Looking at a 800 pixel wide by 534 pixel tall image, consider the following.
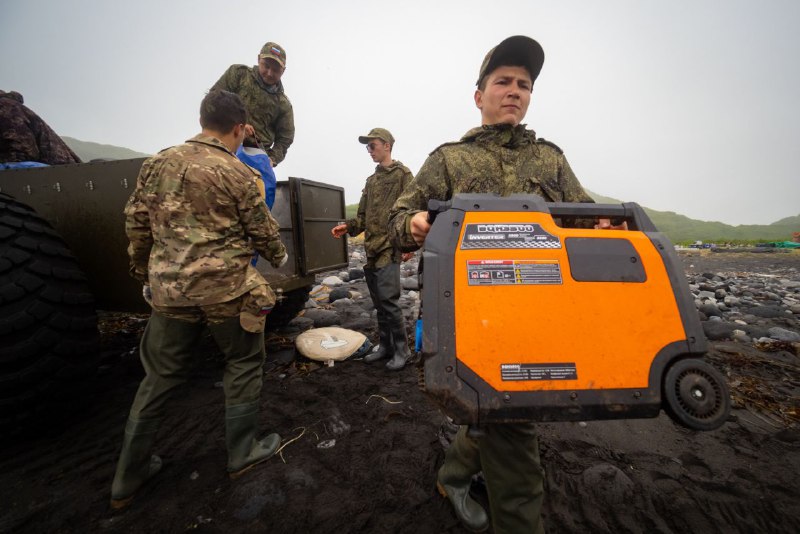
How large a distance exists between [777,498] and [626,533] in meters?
0.95

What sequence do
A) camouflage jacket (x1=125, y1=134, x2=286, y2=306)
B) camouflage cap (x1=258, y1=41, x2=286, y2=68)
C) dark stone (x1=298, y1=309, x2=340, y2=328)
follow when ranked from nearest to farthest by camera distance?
camouflage jacket (x1=125, y1=134, x2=286, y2=306)
camouflage cap (x1=258, y1=41, x2=286, y2=68)
dark stone (x1=298, y1=309, x2=340, y2=328)

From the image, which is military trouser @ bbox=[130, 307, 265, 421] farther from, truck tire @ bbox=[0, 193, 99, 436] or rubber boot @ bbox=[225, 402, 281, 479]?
truck tire @ bbox=[0, 193, 99, 436]

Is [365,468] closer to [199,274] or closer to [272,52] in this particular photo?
[199,274]

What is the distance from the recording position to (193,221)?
1752 mm

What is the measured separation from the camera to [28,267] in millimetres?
1904

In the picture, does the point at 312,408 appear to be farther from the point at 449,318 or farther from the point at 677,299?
the point at 677,299

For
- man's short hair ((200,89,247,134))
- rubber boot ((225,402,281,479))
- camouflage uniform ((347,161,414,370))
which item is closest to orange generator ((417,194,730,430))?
rubber boot ((225,402,281,479))

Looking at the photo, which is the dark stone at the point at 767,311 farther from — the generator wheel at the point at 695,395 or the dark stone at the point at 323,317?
the dark stone at the point at 323,317

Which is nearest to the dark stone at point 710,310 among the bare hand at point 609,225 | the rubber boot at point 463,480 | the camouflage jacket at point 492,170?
the camouflage jacket at point 492,170

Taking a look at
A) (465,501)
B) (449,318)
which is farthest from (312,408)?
(449,318)

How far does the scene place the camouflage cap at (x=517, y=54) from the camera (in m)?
1.48

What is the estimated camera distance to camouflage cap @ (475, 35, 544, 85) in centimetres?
148

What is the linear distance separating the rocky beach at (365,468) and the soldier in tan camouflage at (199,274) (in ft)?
0.75

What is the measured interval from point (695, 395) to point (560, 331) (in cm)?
41
